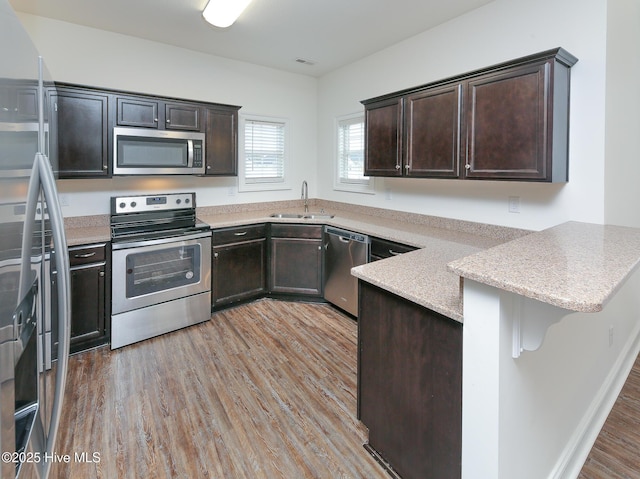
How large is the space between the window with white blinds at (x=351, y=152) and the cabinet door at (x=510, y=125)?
1.76 meters

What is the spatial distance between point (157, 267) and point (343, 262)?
5.70ft

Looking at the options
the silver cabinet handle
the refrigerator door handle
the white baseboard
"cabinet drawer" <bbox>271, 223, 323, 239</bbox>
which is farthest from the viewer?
"cabinet drawer" <bbox>271, 223, 323, 239</bbox>

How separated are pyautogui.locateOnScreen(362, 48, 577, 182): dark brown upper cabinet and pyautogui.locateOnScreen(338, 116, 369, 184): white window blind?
3.46 ft

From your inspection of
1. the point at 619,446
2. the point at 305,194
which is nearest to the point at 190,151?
the point at 305,194

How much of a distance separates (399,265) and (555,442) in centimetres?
109

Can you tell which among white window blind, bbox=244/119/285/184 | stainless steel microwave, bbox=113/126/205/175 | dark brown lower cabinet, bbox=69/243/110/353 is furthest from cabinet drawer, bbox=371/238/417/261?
dark brown lower cabinet, bbox=69/243/110/353

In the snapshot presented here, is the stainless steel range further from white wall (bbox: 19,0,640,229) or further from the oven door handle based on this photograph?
white wall (bbox: 19,0,640,229)

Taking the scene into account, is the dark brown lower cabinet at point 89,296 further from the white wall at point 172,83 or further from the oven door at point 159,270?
the white wall at point 172,83

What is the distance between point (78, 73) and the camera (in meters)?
3.36

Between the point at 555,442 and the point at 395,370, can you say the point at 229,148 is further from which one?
the point at 555,442

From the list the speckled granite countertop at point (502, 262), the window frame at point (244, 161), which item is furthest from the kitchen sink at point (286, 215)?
the speckled granite countertop at point (502, 262)

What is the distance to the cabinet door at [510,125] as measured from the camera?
7.44 ft

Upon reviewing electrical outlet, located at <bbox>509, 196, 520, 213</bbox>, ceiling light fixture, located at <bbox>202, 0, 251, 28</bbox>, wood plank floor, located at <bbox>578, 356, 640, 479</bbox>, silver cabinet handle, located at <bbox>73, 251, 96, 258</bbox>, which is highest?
ceiling light fixture, located at <bbox>202, 0, 251, 28</bbox>

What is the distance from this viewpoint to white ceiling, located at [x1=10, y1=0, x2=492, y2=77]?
9.69ft
